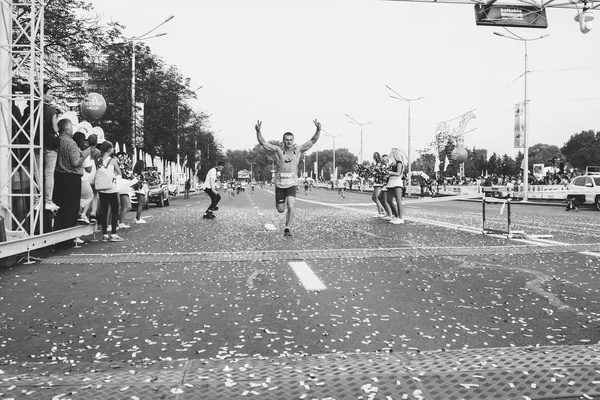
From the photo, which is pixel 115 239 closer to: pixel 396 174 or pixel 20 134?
pixel 20 134

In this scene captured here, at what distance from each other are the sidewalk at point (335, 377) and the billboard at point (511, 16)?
15.1 meters

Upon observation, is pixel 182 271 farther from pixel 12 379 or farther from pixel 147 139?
pixel 147 139

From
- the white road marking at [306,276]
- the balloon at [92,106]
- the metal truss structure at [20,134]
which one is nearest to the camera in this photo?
the white road marking at [306,276]

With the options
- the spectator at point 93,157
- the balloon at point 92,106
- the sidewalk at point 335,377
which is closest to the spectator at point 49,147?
the spectator at point 93,157

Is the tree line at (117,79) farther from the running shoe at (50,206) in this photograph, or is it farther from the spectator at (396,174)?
the spectator at (396,174)

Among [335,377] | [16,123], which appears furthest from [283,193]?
[335,377]

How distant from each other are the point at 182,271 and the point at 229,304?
6.77 ft

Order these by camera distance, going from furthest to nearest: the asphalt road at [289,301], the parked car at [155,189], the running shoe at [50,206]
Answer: the parked car at [155,189], the running shoe at [50,206], the asphalt road at [289,301]

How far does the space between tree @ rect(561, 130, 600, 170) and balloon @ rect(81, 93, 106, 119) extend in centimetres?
11926

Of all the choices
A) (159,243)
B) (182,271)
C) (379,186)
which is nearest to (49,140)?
(159,243)

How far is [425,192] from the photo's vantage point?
55.1 m

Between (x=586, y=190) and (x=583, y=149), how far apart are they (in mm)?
113278

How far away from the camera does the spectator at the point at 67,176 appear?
9555 millimetres

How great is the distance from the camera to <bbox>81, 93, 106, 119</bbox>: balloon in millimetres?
20641
